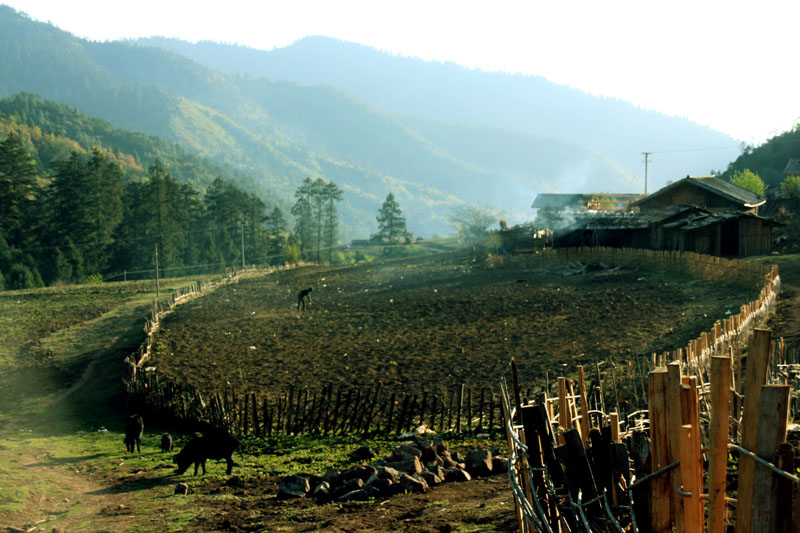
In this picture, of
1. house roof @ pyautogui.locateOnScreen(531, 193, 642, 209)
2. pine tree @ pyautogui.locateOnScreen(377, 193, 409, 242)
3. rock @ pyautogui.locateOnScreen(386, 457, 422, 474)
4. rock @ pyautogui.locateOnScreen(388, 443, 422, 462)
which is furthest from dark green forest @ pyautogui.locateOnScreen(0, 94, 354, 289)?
rock @ pyautogui.locateOnScreen(386, 457, 422, 474)

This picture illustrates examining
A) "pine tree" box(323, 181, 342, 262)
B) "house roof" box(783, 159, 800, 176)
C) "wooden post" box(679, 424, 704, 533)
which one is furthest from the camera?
"pine tree" box(323, 181, 342, 262)

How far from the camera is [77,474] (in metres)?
12.4

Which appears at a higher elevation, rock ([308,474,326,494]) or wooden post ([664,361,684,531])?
wooden post ([664,361,684,531])

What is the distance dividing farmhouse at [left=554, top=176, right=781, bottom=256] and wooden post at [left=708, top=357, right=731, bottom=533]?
40.8 m

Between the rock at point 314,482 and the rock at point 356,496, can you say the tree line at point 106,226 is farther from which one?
the rock at point 356,496

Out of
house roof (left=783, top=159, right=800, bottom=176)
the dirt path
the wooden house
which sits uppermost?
house roof (left=783, top=159, right=800, bottom=176)

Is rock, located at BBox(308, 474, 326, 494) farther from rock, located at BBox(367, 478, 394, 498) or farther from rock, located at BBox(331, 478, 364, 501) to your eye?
rock, located at BBox(367, 478, 394, 498)

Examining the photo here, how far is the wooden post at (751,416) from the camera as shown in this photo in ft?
12.7

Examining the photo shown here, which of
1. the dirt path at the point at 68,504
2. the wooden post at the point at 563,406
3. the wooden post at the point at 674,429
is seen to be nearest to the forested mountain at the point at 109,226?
the dirt path at the point at 68,504

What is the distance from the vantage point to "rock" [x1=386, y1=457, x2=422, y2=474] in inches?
409

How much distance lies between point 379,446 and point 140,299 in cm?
3890

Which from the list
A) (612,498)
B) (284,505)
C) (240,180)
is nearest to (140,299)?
(284,505)

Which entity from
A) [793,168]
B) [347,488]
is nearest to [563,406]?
[347,488]

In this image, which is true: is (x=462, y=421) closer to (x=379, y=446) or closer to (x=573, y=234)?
(x=379, y=446)
